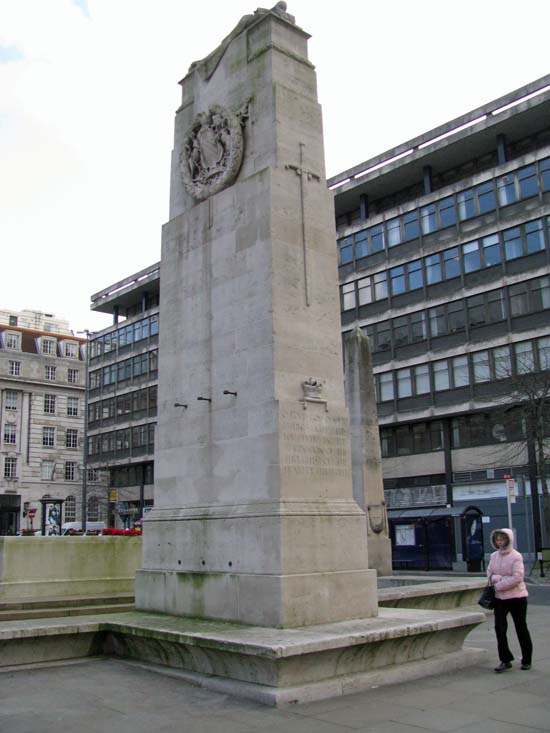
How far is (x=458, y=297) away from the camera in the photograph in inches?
1854

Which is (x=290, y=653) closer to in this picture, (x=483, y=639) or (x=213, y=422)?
(x=213, y=422)

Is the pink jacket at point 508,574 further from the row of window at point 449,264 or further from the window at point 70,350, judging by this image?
the window at point 70,350

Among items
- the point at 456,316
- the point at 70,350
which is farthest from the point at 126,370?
the point at 456,316

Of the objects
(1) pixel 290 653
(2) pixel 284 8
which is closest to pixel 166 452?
(1) pixel 290 653

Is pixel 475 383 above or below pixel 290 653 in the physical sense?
above

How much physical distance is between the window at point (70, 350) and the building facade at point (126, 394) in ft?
55.2

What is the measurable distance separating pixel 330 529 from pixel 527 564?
30.1m

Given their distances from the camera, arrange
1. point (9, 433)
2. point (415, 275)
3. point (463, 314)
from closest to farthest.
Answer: point (463, 314) → point (415, 275) → point (9, 433)

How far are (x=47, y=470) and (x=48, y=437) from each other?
4.19 meters

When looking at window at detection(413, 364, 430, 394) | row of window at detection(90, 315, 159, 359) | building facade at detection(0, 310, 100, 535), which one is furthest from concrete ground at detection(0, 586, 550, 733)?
building facade at detection(0, 310, 100, 535)

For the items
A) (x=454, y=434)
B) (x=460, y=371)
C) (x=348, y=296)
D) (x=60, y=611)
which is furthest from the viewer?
(x=348, y=296)

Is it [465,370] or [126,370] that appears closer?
[465,370]

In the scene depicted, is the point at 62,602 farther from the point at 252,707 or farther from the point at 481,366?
the point at 481,366

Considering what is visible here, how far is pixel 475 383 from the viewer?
1779 inches
